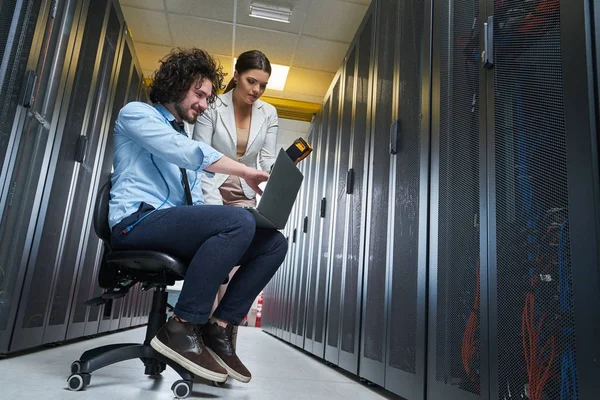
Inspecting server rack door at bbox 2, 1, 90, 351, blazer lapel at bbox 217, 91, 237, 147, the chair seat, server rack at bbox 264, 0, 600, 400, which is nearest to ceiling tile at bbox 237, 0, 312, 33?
server rack at bbox 264, 0, 600, 400

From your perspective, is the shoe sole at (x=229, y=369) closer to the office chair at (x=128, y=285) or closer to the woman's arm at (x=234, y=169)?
the office chair at (x=128, y=285)

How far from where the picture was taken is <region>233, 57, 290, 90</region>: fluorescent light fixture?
5.33 meters

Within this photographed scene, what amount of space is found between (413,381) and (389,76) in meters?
1.60

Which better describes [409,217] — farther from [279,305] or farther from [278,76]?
[279,305]

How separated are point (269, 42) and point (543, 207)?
406 cm

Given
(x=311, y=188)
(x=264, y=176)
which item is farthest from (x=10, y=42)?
(x=311, y=188)

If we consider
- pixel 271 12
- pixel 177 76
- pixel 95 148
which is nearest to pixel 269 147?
pixel 177 76

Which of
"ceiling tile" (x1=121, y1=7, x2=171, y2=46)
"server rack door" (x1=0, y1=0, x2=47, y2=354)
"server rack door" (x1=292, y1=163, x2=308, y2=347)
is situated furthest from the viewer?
"server rack door" (x1=292, y1=163, x2=308, y2=347)

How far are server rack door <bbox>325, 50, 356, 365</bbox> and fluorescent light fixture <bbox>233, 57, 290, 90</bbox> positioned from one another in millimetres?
1334

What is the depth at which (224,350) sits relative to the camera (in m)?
1.78

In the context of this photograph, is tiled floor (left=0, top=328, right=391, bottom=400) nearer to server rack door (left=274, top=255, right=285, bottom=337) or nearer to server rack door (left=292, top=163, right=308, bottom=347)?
server rack door (left=292, top=163, right=308, bottom=347)

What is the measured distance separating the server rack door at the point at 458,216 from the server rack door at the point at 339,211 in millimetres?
1525

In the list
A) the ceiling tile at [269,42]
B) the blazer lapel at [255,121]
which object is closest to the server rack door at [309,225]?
the ceiling tile at [269,42]

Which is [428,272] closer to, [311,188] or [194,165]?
[194,165]
